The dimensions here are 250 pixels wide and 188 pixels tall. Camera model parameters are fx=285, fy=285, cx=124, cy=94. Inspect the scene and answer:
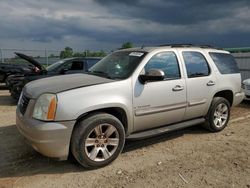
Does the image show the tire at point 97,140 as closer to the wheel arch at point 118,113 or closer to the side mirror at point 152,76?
the wheel arch at point 118,113

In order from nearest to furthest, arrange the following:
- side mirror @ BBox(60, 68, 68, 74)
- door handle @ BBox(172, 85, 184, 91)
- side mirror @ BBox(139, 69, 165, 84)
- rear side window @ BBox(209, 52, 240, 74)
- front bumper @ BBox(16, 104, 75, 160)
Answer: front bumper @ BBox(16, 104, 75, 160) → side mirror @ BBox(139, 69, 165, 84) → door handle @ BBox(172, 85, 184, 91) → rear side window @ BBox(209, 52, 240, 74) → side mirror @ BBox(60, 68, 68, 74)

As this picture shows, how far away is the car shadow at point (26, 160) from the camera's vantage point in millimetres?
4113

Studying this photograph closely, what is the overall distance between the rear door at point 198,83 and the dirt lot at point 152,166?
62 cm

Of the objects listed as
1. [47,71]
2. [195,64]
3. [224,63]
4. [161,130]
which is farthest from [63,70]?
[161,130]

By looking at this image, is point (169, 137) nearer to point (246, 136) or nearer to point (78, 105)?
point (246, 136)

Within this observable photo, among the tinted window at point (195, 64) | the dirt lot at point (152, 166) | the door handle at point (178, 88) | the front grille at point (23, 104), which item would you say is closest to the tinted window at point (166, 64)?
the door handle at point (178, 88)

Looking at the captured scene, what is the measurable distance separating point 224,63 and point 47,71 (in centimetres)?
578

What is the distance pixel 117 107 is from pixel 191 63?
1.98 metres

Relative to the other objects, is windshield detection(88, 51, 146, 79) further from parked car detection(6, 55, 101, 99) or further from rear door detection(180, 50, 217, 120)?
parked car detection(6, 55, 101, 99)

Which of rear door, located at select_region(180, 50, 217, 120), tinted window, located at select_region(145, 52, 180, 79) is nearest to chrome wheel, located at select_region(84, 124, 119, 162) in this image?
tinted window, located at select_region(145, 52, 180, 79)

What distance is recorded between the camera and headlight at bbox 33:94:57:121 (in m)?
3.82

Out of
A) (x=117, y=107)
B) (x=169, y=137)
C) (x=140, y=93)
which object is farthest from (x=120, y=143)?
(x=169, y=137)

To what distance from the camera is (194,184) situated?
375 cm

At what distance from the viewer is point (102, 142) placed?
13.9 feet
